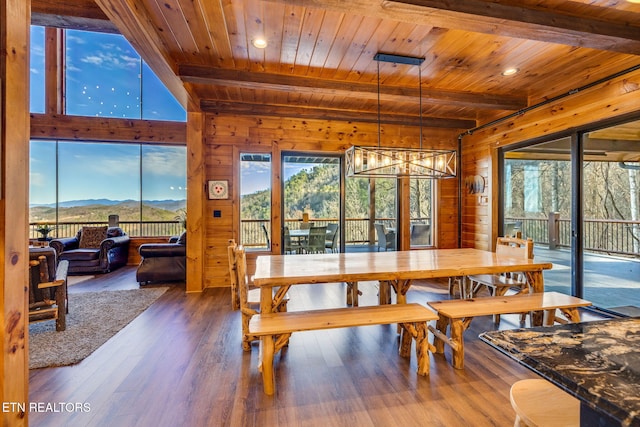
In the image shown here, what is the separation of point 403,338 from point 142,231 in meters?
7.39

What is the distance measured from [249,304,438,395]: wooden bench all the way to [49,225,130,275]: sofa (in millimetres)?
5095

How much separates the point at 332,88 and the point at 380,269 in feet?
7.97

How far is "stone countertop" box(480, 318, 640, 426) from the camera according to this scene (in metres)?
0.59

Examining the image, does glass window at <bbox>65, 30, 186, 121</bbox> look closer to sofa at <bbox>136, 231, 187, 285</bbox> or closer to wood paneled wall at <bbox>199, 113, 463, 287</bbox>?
wood paneled wall at <bbox>199, 113, 463, 287</bbox>

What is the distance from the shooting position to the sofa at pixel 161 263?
4.64 m

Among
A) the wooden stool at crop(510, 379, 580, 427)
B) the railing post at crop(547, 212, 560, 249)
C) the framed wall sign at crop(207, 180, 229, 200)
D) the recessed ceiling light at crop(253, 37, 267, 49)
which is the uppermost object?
the recessed ceiling light at crop(253, 37, 267, 49)

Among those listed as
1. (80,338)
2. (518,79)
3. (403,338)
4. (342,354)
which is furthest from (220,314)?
(518,79)

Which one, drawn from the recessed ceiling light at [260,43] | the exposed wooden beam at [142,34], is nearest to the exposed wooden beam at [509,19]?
the recessed ceiling light at [260,43]

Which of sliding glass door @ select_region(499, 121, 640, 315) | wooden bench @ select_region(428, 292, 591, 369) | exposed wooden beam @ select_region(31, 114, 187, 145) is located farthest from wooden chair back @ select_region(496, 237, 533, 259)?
exposed wooden beam @ select_region(31, 114, 187, 145)

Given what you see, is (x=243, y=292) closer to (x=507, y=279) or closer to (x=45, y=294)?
(x=45, y=294)

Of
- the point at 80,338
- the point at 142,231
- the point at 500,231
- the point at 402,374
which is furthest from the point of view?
the point at 142,231

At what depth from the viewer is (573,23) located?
227cm

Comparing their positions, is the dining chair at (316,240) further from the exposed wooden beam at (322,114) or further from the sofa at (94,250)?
the sofa at (94,250)

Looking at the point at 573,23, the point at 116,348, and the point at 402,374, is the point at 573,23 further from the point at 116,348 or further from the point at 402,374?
the point at 116,348
